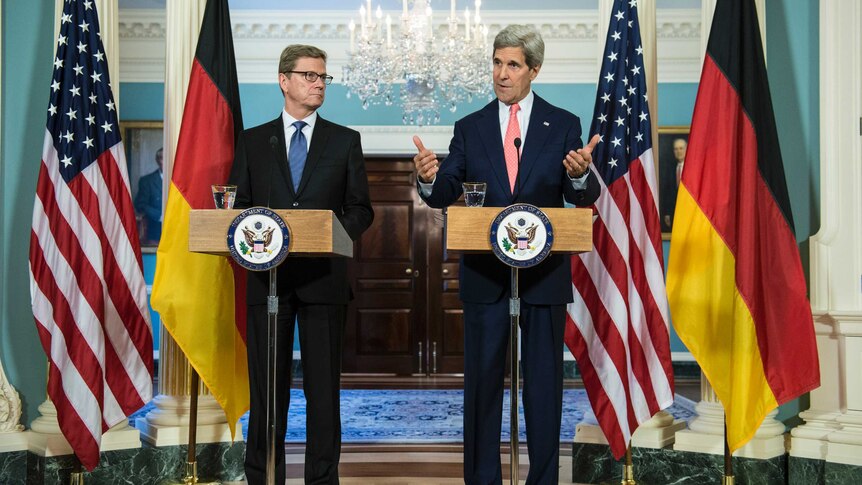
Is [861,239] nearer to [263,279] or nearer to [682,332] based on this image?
[682,332]

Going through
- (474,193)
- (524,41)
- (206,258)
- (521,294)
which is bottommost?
(521,294)

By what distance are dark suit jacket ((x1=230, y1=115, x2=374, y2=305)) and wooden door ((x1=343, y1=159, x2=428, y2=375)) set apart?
5.45 m

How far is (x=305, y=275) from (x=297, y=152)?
0.46 m

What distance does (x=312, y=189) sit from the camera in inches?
119

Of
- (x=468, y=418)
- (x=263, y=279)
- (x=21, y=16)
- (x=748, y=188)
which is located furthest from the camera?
(x=21, y=16)

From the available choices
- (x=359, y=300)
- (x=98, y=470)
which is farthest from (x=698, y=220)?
(x=359, y=300)

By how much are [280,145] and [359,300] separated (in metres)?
5.65

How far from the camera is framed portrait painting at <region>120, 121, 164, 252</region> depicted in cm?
828

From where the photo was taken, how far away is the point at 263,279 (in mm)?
2973

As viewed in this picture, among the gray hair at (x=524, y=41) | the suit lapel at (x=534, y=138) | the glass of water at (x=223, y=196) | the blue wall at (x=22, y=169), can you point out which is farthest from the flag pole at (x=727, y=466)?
the blue wall at (x=22, y=169)

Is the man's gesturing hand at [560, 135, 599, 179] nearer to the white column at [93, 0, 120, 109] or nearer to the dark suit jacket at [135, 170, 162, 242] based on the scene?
the white column at [93, 0, 120, 109]

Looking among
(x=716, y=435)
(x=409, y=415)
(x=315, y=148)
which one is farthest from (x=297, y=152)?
(x=409, y=415)

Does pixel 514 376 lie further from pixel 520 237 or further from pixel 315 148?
pixel 315 148

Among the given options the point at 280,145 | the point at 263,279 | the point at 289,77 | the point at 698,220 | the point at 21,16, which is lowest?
the point at 263,279
